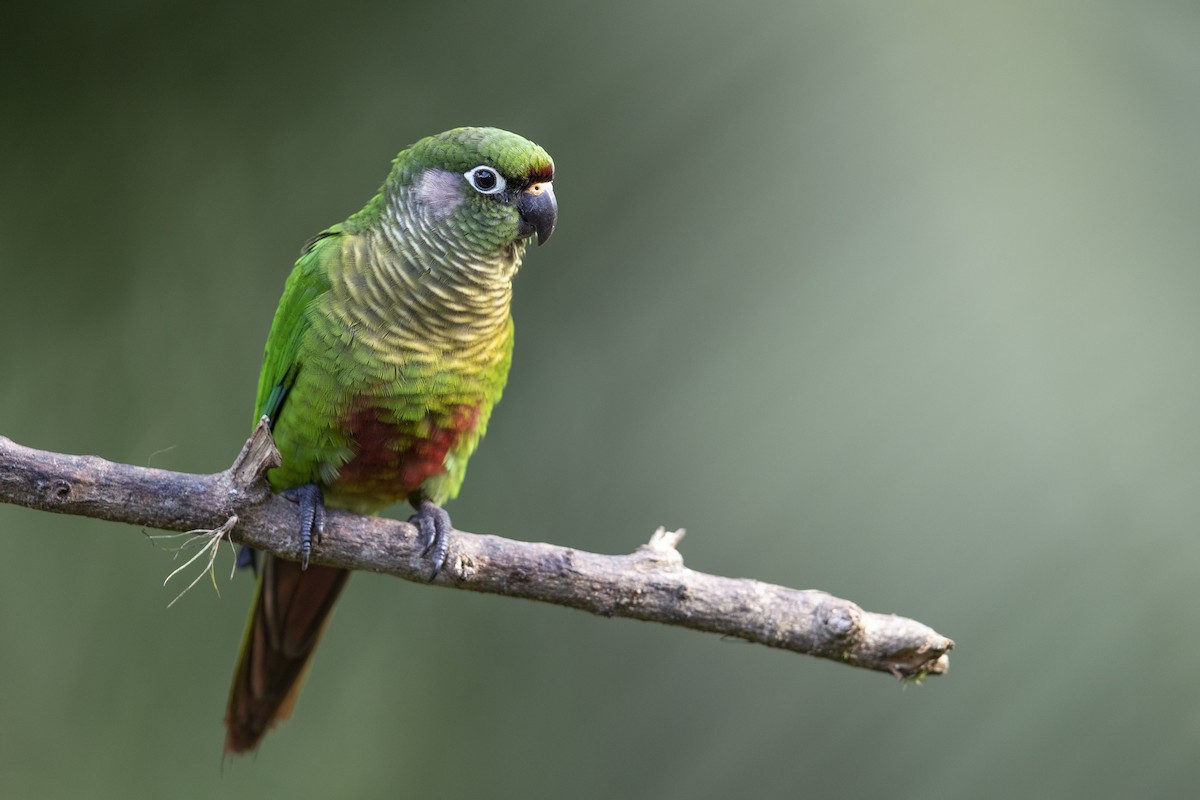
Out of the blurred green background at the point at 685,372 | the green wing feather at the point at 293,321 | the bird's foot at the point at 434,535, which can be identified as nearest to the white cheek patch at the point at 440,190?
the green wing feather at the point at 293,321

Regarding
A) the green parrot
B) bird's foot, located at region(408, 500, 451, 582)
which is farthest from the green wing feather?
bird's foot, located at region(408, 500, 451, 582)

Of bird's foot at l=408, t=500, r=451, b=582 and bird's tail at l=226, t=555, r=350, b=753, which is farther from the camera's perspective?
bird's tail at l=226, t=555, r=350, b=753

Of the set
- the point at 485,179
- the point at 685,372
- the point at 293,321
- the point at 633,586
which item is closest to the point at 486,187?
the point at 485,179

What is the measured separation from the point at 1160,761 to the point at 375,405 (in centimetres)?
319

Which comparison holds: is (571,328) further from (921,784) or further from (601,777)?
(921,784)

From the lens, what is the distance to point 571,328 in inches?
165

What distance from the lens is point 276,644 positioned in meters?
2.85

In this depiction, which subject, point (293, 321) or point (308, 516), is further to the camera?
point (293, 321)

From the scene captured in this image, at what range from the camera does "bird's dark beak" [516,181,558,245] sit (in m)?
2.48

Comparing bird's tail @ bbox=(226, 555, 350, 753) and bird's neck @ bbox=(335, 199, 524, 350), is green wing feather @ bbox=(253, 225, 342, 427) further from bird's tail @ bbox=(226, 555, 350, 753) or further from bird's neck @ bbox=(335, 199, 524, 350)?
bird's tail @ bbox=(226, 555, 350, 753)

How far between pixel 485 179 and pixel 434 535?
3.04 feet

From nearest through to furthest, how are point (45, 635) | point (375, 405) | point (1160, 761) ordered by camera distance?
point (375, 405), point (1160, 761), point (45, 635)

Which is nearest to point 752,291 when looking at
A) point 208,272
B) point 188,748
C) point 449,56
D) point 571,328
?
point 571,328

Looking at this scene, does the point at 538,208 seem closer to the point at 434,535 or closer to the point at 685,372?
the point at 434,535
